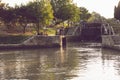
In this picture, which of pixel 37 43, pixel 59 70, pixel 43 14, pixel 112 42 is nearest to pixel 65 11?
pixel 43 14

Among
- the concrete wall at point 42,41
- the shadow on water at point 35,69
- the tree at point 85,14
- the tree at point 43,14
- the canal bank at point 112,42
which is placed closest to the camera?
the shadow on water at point 35,69

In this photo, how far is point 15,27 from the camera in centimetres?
7912

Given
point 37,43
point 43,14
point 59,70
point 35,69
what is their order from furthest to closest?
point 43,14 → point 37,43 → point 35,69 → point 59,70

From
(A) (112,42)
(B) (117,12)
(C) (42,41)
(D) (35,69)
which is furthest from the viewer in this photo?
(B) (117,12)

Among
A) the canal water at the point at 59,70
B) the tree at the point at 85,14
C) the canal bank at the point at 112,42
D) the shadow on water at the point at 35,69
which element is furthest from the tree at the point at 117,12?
the shadow on water at the point at 35,69

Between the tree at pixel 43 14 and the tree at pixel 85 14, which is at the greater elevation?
the tree at pixel 85 14

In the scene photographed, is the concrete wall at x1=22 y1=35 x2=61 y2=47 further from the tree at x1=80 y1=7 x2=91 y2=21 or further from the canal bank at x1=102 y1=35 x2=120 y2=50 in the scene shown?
the tree at x1=80 y1=7 x2=91 y2=21

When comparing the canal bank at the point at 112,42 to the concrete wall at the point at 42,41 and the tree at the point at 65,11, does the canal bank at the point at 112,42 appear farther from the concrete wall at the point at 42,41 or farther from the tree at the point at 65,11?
the tree at the point at 65,11

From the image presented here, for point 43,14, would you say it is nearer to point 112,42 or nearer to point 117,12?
point 112,42

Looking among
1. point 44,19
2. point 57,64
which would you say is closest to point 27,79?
point 57,64

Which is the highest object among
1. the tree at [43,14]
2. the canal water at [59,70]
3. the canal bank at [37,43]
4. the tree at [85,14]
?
the tree at [85,14]

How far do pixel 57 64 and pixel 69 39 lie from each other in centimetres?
4478

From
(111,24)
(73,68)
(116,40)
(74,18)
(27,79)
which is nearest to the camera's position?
(27,79)

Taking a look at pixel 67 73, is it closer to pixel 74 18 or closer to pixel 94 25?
pixel 94 25
